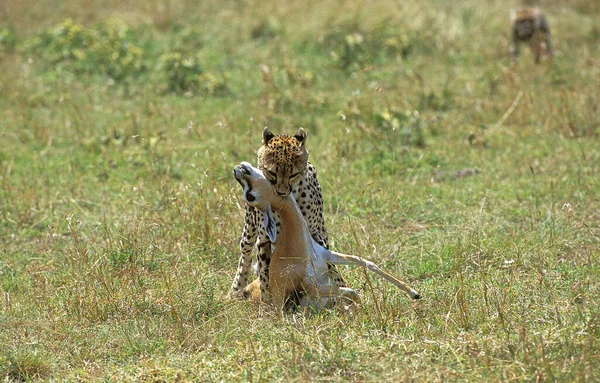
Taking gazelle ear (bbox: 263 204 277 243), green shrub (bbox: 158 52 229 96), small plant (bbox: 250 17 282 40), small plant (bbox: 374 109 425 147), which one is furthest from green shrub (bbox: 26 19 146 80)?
gazelle ear (bbox: 263 204 277 243)

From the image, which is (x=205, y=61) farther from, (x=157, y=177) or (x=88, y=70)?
(x=157, y=177)

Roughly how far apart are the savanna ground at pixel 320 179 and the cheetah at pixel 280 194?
0.23 m

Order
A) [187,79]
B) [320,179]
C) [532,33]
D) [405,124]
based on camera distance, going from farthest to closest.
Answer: [532,33] < [187,79] < [405,124] < [320,179]

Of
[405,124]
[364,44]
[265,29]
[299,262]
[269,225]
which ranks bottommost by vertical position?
[299,262]

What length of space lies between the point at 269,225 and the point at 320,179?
11.0ft

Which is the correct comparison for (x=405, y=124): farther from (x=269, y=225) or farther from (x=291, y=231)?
(x=269, y=225)

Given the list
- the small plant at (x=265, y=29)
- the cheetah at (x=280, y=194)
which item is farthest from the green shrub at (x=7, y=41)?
the cheetah at (x=280, y=194)

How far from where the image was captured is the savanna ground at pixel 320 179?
16.4 feet

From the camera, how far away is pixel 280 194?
538 cm

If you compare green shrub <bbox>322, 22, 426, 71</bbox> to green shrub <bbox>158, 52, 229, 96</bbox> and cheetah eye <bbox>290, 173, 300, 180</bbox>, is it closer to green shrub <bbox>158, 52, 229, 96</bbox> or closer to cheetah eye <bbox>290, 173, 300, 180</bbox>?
green shrub <bbox>158, 52, 229, 96</bbox>

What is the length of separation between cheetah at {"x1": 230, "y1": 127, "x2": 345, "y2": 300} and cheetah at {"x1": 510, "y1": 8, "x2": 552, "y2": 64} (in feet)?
24.1

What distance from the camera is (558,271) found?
20.5 feet

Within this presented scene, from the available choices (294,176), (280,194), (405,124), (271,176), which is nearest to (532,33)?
(405,124)

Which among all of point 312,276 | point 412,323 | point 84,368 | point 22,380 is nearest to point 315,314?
point 312,276
